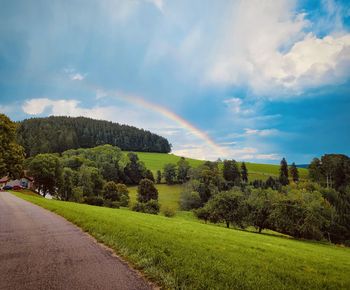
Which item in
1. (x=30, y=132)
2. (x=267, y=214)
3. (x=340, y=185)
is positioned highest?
(x=30, y=132)

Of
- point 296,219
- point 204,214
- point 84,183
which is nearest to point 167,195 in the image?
point 84,183

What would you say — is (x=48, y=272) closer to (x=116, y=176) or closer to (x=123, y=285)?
(x=123, y=285)

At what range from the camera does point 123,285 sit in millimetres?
7543

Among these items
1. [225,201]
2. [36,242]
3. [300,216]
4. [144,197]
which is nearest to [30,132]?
[144,197]

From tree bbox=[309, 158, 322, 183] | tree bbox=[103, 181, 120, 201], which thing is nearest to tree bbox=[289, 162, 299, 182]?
tree bbox=[309, 158, 322, 183]

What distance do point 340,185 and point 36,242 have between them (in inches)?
5589

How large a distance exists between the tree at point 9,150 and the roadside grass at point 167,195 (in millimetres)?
58689

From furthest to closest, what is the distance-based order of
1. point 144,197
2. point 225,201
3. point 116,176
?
point 116,176 < point 144,197 < point 225,201

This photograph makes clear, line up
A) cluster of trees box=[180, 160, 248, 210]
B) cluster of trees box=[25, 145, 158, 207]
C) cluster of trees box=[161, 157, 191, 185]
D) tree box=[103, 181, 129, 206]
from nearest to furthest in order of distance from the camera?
cluster of trees box=[25, 145, 158, 207], tree box=[103, 181, 129, 206], cluster of trees box=[180, 160, 248, 210], cluster of trees box=[161, 157, 191, 185]

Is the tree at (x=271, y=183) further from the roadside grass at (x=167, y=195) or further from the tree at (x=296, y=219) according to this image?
the tree at (x=296, y=219)

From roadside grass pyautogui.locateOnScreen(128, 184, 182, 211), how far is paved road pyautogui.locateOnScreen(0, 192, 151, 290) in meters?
86.4

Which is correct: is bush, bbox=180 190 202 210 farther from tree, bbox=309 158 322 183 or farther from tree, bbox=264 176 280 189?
tree, bbox=309 158 322 183

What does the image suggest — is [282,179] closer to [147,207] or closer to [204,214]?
[204,214]

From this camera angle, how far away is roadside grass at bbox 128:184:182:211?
103 meters
